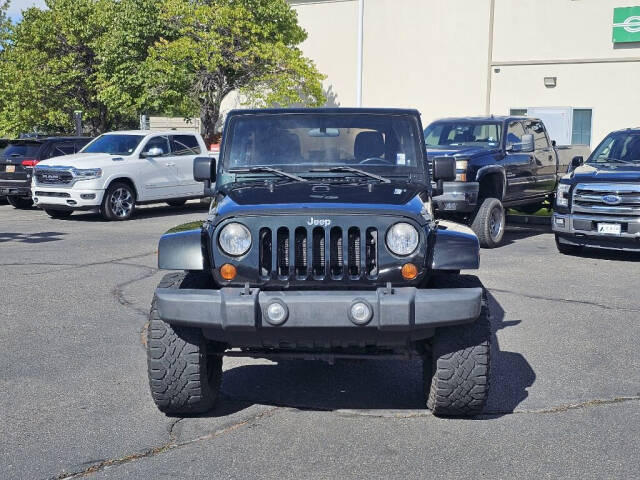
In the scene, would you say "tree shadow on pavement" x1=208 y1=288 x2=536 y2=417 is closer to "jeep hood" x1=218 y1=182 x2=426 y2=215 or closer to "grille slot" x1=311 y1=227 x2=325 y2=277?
"grille slot" x1=311 y1=227 x2=325 y2=277

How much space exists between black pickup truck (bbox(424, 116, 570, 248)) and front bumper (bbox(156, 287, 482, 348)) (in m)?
7.76

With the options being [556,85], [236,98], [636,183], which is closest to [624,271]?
[636,183]

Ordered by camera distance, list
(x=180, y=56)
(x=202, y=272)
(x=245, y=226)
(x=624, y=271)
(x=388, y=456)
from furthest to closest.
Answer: (x=180, y=56)
(x=624, y=271)
(x=202, y=272)
(x=245, y=226)
(x=388, y=456)

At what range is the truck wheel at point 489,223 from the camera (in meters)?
12.5

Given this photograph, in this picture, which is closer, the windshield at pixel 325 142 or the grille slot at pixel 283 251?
the grille slot at pixel 283 251

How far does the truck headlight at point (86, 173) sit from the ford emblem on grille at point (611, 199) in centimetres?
944

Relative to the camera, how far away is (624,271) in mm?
10836

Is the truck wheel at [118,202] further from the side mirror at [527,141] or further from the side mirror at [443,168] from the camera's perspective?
the side mirror at [443,168]

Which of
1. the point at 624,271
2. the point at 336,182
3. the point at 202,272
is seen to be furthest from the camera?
the point at 624,271

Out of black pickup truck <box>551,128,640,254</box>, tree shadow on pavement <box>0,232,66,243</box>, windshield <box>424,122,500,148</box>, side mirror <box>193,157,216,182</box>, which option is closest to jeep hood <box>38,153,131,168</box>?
tree shadow on pavement <box>0,232,66,243</box>

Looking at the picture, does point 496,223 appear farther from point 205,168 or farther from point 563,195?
point 205,168

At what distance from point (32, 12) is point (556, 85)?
1924 cm

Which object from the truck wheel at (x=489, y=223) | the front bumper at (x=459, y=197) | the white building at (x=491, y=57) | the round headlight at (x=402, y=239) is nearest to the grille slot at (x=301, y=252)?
the round headlight at (x=402, y=239)

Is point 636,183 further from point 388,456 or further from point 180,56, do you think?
point 180,56
